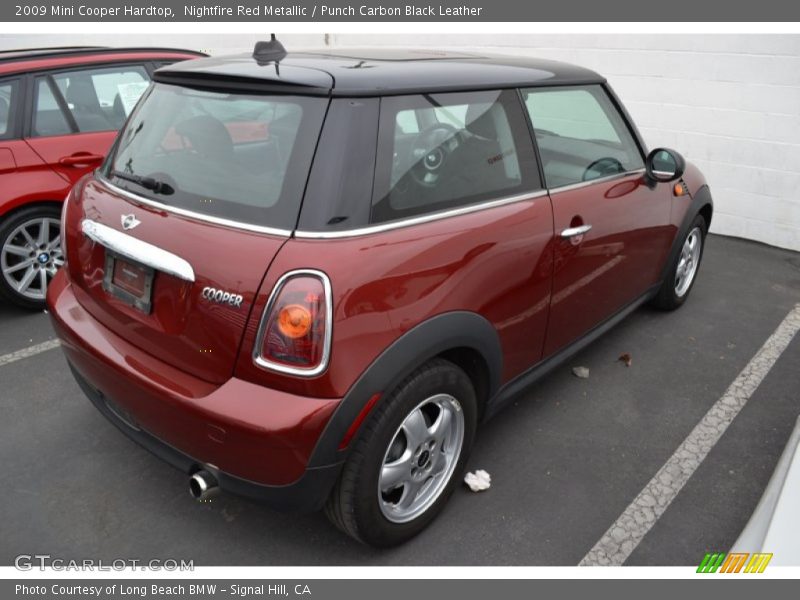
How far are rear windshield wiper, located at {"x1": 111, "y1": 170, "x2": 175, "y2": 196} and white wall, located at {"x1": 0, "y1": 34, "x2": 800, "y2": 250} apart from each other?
16.8ft

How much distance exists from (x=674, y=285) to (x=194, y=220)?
3.29 metres

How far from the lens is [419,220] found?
2.21m

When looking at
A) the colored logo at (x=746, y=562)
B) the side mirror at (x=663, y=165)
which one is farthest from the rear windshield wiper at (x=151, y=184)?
the side mirror at (x=663, y=165)

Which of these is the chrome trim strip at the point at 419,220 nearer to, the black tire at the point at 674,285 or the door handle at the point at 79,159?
the black tire at the point at 674,285

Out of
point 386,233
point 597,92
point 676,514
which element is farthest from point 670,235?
point 386,233

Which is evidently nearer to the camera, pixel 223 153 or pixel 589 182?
pixel 223 153

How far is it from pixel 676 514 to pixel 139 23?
32.5 feet

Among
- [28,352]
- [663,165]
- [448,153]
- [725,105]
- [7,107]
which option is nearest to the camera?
[448,153]

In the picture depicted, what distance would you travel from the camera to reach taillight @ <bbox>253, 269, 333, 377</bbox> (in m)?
1.90

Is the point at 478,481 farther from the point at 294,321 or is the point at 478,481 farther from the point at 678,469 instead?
the point at 294,321

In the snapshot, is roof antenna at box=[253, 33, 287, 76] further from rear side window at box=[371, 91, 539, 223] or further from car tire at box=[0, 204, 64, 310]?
car tire at box=[0, 204, 64, 310]

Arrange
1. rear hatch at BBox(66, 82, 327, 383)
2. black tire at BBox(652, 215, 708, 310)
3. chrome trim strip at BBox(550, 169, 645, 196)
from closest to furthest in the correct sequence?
rear hatch at BBox(66, 82, 327, 383) → chrome trim strip at BBox(550, 169, 645, 196) → black tire at BBox(652, 215, 708, 310)

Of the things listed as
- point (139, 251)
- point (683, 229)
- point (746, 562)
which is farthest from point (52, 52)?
point (746, 562)

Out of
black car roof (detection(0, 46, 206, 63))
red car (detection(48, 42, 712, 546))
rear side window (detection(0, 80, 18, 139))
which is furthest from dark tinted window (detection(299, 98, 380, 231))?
black car roof (detection(0, 46, 206, 63))
